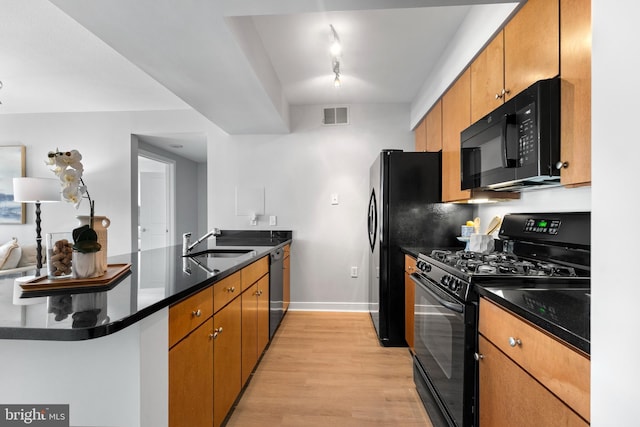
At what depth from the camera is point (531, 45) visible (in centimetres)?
147

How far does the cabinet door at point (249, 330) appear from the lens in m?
1.97

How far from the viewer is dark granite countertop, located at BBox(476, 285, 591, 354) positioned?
807 millimetres

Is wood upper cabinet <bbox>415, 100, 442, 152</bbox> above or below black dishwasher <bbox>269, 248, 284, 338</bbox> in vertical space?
above

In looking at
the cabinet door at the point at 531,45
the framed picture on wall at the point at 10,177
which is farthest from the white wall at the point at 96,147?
the cabinet door at the point at 531,45

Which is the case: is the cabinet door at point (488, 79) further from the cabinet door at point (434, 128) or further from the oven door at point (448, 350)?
the oven door at point (448, 350)

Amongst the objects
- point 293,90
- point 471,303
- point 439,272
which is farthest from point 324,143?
point 471,303

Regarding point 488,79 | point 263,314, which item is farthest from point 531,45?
point 263,314

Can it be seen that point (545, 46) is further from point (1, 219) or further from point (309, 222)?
point (1, 219)

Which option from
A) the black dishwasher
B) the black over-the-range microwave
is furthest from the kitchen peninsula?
the black dishwasher

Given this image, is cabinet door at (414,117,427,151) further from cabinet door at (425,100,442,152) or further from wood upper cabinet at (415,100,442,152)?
cabinet door at (425,100,442,152)

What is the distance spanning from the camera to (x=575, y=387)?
31.5 inches

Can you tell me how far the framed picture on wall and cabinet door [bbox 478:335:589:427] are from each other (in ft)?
17.1

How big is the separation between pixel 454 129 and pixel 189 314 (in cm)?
220

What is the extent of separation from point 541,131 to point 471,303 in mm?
775
